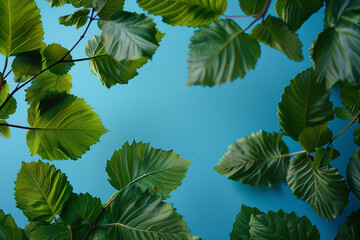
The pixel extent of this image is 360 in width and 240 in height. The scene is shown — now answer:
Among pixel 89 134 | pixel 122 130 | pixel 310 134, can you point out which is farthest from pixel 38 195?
pixel 310 134

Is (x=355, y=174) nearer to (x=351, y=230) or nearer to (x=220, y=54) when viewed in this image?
(x=351, y=230)

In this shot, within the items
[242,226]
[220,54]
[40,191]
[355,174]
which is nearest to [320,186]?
[355,174]

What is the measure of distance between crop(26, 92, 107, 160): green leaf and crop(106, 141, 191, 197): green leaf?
0.24ft

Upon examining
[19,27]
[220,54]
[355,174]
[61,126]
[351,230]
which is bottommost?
[351,230]

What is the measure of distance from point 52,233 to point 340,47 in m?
0.59

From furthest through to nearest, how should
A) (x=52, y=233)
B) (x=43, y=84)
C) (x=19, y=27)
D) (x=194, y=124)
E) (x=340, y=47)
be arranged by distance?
(x=194, y=124), (x=43, y=84), (x=52, y=233), (x=19, y=27), (x=340, y=47)

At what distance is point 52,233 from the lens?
60cm

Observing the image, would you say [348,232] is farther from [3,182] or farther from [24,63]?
[3,182]

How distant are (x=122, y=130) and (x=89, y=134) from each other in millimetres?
407

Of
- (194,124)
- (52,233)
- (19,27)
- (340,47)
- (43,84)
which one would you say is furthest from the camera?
(194,124)

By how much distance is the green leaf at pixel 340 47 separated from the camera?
0.29 m

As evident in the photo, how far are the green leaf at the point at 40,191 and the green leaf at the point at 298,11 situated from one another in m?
0.51

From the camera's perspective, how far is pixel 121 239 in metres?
0.56

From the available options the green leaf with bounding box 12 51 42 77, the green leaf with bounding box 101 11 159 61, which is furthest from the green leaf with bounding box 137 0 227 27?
the green leaf with bounding box 12 51 42 77
